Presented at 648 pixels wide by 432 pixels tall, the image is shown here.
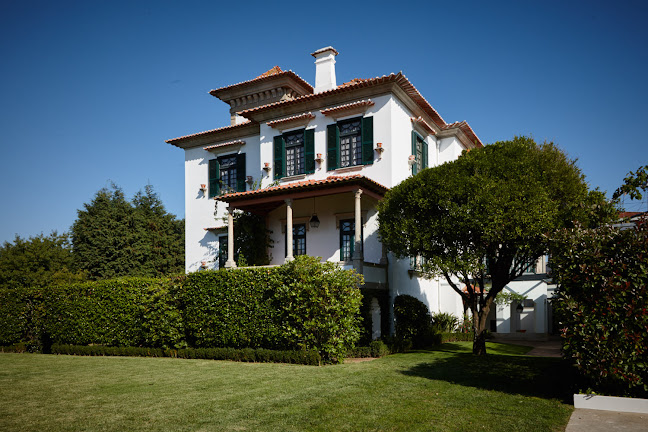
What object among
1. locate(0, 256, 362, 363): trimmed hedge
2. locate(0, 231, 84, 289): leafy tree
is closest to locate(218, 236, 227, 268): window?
locate(0, 256, 362, 363): trimmed hedge

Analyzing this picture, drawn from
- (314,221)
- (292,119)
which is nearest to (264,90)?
(292,119)

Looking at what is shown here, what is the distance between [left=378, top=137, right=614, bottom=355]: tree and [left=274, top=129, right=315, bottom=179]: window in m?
6.43

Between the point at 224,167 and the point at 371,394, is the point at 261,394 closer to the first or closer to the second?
the point at 371,394

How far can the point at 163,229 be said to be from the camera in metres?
44.1

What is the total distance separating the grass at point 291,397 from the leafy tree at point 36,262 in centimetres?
2335

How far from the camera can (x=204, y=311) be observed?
17156 millimetres

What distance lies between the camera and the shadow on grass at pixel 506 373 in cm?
984

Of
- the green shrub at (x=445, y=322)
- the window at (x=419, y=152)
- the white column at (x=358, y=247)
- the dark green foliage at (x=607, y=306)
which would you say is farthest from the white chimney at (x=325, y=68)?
the dark green foliage at (x=607, y=306)

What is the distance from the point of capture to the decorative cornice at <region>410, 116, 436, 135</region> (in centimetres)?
2216

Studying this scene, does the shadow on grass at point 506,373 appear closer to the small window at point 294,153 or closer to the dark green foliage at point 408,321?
the dark green foliage at point 408,321

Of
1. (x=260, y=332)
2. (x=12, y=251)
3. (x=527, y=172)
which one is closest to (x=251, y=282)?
(x=260, y=332)

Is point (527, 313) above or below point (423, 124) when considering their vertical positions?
below

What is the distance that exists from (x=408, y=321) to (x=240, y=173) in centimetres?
1087

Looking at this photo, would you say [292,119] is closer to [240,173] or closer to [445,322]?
[240,173]
